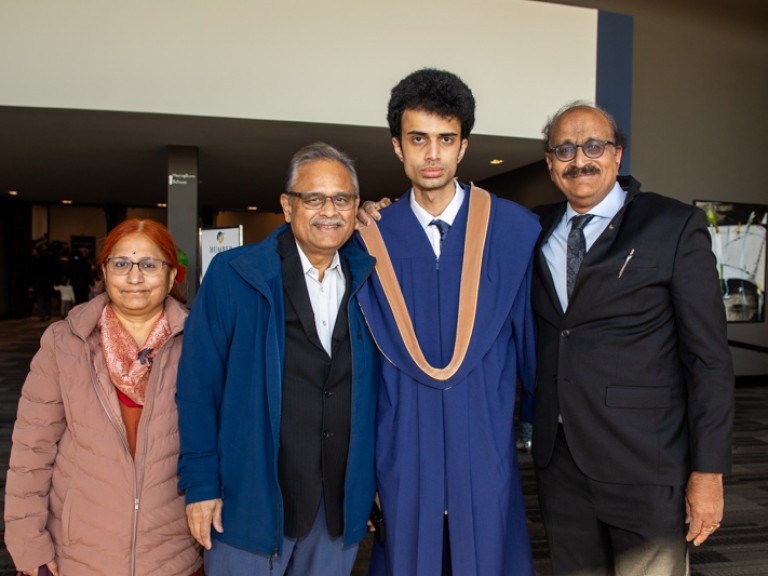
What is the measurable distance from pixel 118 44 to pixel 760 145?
8.21 metres

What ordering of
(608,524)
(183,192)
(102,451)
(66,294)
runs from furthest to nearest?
(66,294) < (183,192) < (608,524) < (102,451)

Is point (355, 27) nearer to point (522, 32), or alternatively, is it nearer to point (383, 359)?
point (522, 32)

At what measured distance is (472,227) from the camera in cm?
190

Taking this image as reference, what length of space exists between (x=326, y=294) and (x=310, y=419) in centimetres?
37

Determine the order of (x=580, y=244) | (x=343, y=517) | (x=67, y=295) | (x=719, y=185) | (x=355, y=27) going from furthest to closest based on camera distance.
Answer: (x=67, y=295) → (x=719, y=185) → (x=355, y=27) → (x=580, y=244) → (x=343, y=517)

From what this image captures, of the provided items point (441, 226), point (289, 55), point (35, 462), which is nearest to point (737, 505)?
point (441, 226)

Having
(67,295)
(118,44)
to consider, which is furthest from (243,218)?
(118,44)

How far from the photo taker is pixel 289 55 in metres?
5.60

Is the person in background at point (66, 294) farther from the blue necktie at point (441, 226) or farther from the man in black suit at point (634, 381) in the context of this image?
the man in black suit at point (634, 381)

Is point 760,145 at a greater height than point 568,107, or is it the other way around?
point 760,145

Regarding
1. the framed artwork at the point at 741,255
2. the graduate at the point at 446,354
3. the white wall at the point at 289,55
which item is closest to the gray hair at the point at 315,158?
the graduate at the point at 446,354

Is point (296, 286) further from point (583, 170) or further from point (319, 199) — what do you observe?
point (583, 170)

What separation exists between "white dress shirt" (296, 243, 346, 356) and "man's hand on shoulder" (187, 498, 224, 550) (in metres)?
0.51

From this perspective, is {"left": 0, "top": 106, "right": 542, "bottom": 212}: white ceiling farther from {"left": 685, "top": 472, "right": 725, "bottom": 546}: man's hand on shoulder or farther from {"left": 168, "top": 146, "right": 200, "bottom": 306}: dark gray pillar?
{"left": 685, "top": 472, "right": 725, "bottom": 546}: man's hand on shoulder
